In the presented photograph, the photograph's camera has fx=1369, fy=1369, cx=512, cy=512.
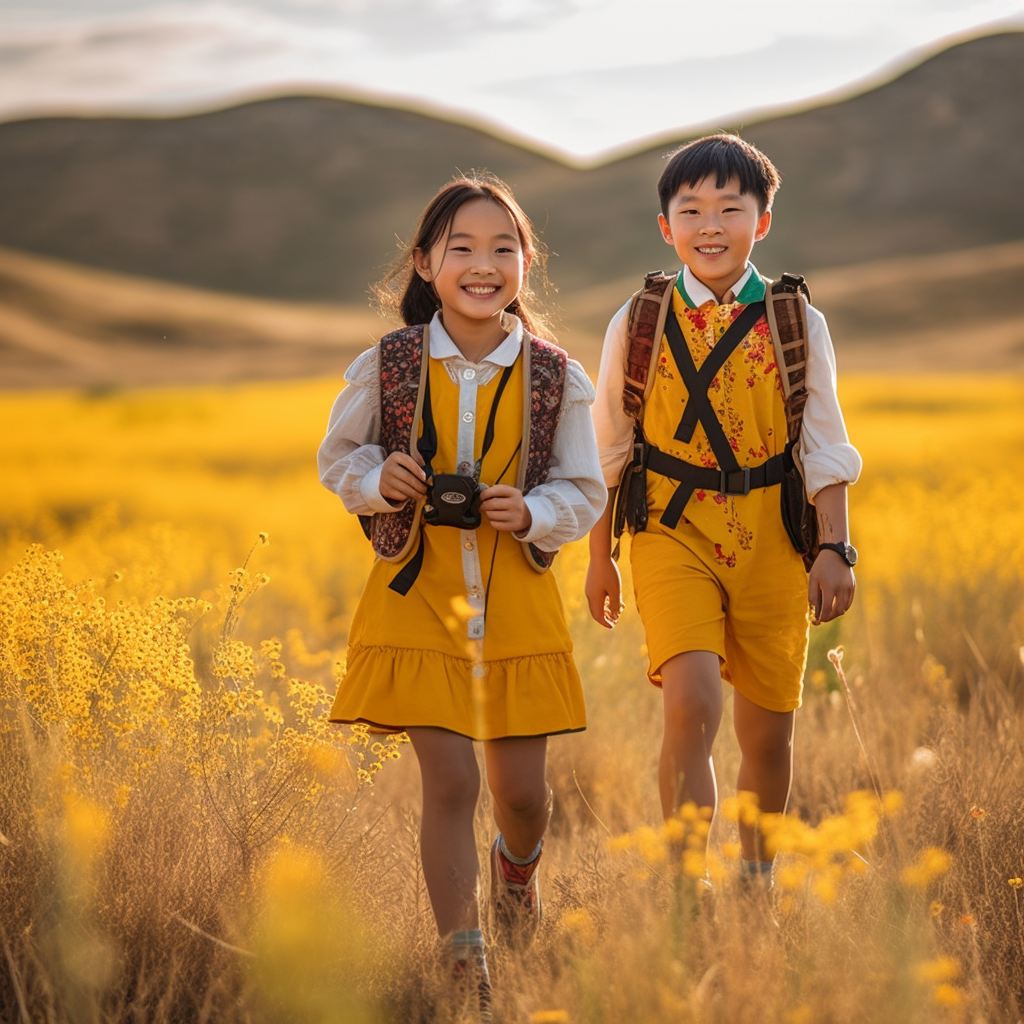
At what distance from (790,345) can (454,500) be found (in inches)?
41.1

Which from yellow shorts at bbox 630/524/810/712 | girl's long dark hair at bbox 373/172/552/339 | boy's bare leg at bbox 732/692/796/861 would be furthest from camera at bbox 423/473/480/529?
boy's bare leg at bbox 732/692/796/861

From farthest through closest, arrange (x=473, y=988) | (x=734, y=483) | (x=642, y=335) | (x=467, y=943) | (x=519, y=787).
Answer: (x=642, y=335) < (x=734, y=483) < (x=519, y=787) < (x=467, y=943) < (x=473, y=988)

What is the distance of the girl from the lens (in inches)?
113

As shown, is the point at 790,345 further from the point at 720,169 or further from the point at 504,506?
the point at 504,506

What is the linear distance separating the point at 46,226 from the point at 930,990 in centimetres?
9786

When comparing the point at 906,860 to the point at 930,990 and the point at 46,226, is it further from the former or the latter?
the point at 46,226

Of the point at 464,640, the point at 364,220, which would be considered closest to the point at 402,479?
the point at 464,640

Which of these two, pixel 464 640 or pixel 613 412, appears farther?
pixel 613 412

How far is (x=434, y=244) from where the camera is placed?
317cm

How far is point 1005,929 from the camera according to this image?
301 centimetres

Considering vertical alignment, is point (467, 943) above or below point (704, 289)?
below

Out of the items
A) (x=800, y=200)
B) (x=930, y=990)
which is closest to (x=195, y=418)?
(x=930, y=990)

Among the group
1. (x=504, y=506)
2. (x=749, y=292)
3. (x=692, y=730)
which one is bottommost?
(x=692, y=730)

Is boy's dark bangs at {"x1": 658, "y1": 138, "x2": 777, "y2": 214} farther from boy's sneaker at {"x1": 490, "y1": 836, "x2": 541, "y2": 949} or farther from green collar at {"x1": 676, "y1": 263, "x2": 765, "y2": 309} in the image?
boy's sneaker at {"x1": 490, "y1": 836, "x2": 541, "y2": 949}
